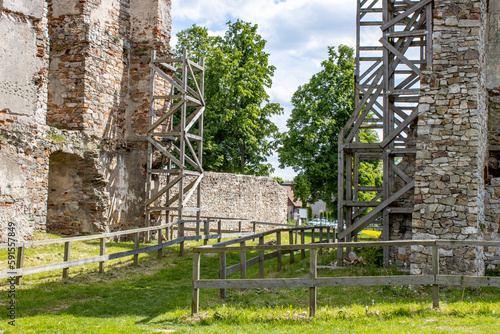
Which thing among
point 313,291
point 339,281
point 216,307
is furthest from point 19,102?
point 339,281

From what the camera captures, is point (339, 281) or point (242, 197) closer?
point (339, 281)

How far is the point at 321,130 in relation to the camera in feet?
83.0

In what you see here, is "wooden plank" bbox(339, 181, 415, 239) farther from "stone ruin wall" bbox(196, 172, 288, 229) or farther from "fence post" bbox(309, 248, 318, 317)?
"stone ruin wall" bbox(196, 172, 288, 229)

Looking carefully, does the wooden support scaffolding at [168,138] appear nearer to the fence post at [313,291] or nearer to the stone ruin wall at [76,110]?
the stone ruin wall at [76,110]

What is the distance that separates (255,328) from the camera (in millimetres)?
5969

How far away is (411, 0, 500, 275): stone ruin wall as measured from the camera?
8.88 metres

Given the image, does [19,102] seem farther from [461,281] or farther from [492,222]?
[492,222]

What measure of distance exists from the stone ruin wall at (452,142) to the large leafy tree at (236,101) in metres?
16.8

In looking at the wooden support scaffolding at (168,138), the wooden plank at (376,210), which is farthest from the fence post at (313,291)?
the wooden support scaffolding at (168,138)

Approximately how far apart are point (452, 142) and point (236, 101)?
18.2m

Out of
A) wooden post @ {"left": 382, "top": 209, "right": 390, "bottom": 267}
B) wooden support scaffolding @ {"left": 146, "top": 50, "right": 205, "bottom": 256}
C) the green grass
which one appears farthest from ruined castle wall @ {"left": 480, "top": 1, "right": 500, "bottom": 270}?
wooden support scaffolding @ {"left": 146, "top": 50, "right": 205, "bottom": 256}

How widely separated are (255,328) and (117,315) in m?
2.07

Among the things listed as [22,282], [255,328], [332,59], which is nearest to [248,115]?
[332,59]

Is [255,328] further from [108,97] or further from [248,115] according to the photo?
[248,115]
